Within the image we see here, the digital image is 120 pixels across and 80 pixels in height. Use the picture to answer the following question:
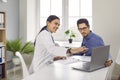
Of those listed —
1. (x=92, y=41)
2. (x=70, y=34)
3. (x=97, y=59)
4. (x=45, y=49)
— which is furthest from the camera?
(x=70, y=34)

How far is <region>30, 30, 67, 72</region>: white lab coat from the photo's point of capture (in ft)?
7.98

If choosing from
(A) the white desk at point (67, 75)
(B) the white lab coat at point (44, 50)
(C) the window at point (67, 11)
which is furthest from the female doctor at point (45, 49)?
(C) the window at point (67, 11)

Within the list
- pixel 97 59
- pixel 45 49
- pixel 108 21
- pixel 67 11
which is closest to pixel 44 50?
pixel 45 49

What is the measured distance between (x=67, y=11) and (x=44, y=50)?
2.47 metres

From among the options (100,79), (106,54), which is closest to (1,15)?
(106,54)

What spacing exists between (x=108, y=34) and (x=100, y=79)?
2.32 m

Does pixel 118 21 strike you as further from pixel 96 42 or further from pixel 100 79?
pixel 100 79

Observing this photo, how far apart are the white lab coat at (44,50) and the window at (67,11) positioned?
7.43 feet

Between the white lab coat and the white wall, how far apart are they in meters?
1.71

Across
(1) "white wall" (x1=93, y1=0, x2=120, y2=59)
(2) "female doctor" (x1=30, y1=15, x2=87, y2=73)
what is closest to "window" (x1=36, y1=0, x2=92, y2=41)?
(1) "white wall" (x1=93, y1=0, x2=120, y2=59)

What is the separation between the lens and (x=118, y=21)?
3.85 metres

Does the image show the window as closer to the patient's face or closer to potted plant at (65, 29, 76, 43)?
potted plant at (65, 29, 76, 43)

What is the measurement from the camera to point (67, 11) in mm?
4785

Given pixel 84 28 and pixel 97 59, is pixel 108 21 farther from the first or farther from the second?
pixel 97 59
